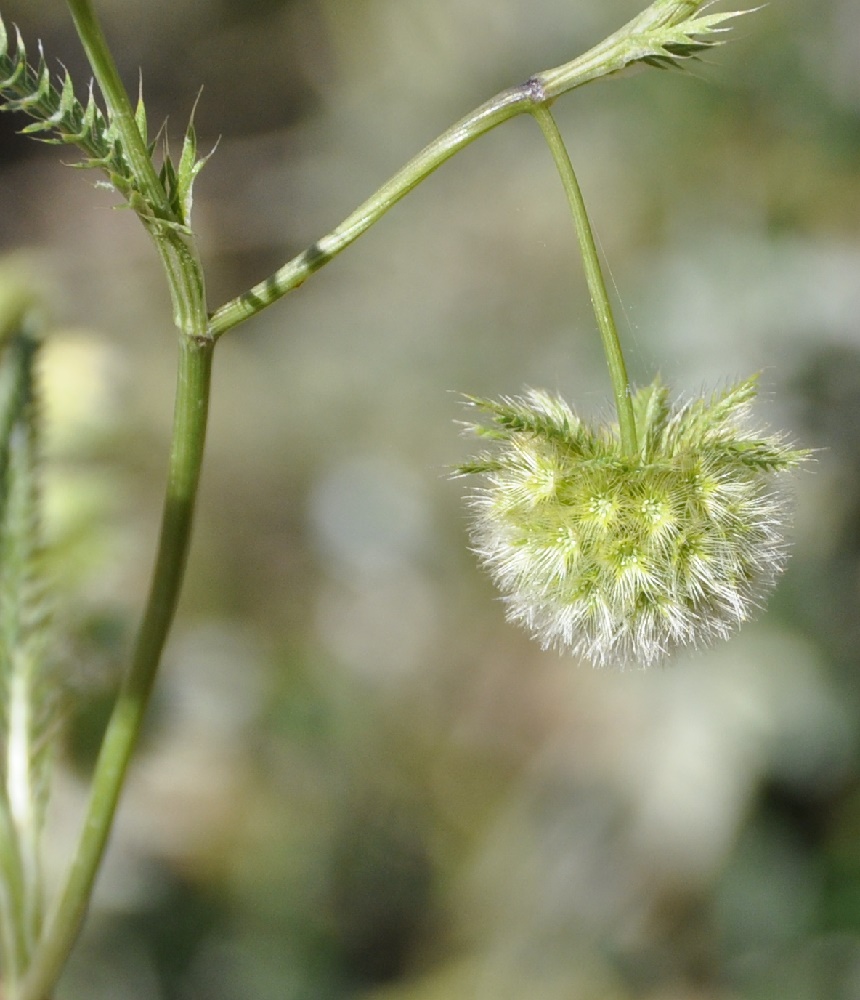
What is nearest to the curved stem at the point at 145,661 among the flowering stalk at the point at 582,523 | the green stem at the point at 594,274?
the flowering stalk at the point at 582,523

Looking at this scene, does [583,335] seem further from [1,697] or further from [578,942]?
[1,697]

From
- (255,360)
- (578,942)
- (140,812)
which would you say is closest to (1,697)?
(140,812)

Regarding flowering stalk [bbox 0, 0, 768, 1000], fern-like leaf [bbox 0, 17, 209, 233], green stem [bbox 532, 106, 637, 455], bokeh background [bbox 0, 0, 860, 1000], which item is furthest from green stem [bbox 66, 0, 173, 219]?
bokeh background [bbox 0, 0, 860, 1000]

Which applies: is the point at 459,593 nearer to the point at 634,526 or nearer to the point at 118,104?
the point at 634,526

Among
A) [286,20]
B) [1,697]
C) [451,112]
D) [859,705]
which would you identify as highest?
[286,20]

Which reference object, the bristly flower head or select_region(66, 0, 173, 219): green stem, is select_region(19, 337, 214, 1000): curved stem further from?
the bristly flower head
